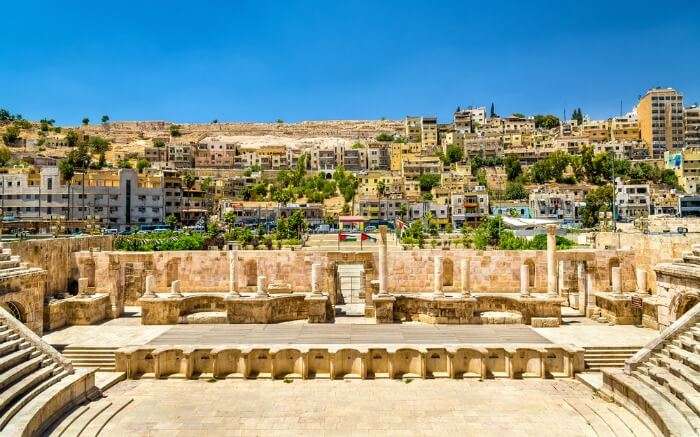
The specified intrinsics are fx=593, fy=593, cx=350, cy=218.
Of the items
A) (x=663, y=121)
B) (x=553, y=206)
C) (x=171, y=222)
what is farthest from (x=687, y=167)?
(x=171, y=222)

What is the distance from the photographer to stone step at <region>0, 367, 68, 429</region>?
43.1 ft

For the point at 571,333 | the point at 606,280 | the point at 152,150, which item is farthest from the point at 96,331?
the point at 152,150

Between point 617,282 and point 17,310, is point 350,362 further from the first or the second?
point 617,282

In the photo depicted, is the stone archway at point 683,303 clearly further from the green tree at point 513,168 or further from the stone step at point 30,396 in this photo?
the green tree at point 513,168

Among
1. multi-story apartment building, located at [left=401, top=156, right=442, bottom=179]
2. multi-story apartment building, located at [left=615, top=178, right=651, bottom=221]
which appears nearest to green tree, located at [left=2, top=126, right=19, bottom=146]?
multi-story apartment building, located at [left=401, top=156, right=442, bottom=179]

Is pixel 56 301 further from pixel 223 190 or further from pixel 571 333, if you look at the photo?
pixel 223 190

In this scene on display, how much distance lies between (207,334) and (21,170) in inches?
2693

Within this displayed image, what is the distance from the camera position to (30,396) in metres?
14.6

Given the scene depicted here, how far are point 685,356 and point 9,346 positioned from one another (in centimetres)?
1825

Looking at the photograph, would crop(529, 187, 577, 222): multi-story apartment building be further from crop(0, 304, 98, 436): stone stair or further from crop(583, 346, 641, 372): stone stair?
crop(0, 304, 98, 436): stone stair

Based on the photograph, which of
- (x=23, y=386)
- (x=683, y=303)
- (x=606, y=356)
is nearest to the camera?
(x=23, y=386)

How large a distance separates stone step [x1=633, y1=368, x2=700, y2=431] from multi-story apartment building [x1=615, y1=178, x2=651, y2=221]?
246 ft

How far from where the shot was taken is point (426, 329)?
23.9m

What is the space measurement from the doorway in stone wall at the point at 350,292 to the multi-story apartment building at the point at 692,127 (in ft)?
391
